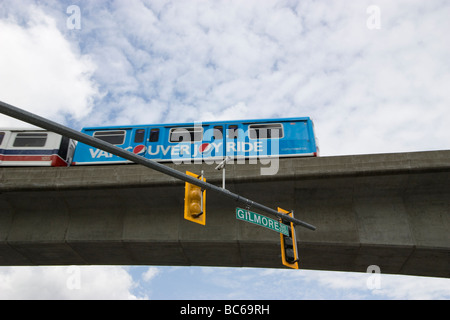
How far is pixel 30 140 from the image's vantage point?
1631 cm

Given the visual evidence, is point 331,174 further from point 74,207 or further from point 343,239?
point 74,207

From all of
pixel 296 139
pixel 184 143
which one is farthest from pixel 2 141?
pixel 296 139

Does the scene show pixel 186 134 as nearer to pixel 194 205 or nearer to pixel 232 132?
pixel 232 132

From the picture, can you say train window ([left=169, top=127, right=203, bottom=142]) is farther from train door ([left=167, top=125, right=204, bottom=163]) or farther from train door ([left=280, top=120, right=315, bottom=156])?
train door ([left=280, top=120, right=315, bottom=156])

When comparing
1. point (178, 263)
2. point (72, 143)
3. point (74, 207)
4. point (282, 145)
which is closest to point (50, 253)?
point (74, 207)

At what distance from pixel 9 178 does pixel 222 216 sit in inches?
283

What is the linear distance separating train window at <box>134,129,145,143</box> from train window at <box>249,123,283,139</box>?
4.68 metres

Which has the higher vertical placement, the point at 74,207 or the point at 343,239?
the point at 74,207

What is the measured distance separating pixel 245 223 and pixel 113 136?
7.73 m

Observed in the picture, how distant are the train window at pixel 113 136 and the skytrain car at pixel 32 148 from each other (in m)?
1.48

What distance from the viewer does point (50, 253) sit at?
531 inches

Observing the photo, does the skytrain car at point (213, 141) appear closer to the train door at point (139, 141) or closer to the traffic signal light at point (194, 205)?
the train door at point (139, 141)

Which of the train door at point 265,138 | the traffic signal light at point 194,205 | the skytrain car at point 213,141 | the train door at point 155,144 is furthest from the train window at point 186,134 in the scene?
the traffic signal light at point 194,205

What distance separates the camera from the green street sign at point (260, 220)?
928cm
